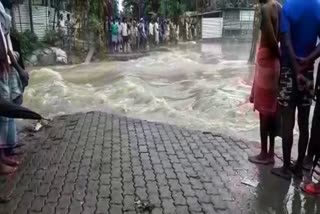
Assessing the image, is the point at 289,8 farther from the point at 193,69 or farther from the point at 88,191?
the point at 193,69

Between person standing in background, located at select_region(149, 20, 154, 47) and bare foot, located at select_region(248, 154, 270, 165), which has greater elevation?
person standing in background, located at select_region(149, 20, 154, 47)

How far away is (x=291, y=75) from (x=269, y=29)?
0.50 metres

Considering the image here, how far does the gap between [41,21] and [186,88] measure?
12045mm

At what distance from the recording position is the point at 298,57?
3641 millimetres

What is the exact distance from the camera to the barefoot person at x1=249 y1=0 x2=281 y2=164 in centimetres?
394

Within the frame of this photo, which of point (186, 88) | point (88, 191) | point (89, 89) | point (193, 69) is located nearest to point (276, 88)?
point (88, 191)

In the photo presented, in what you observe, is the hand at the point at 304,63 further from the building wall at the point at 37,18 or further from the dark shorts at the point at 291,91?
the building wall at the point at 37,18

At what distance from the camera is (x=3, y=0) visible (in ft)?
15.8

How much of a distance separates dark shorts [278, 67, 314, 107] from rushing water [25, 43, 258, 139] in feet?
7.55

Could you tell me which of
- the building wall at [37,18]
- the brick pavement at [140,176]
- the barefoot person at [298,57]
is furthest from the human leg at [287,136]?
the building wall at [37,18]

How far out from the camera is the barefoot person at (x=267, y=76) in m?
Answer: 3.94

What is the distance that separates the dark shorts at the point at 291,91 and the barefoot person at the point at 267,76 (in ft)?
0.93

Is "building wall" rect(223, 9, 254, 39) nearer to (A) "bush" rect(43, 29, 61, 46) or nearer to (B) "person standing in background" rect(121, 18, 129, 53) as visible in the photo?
(B) "person standing in background" rect(121, 18, 129, 53)

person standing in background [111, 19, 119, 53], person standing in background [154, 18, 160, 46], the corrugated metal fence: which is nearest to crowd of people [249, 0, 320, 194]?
person standing in background [111, 19, 119, 53]
